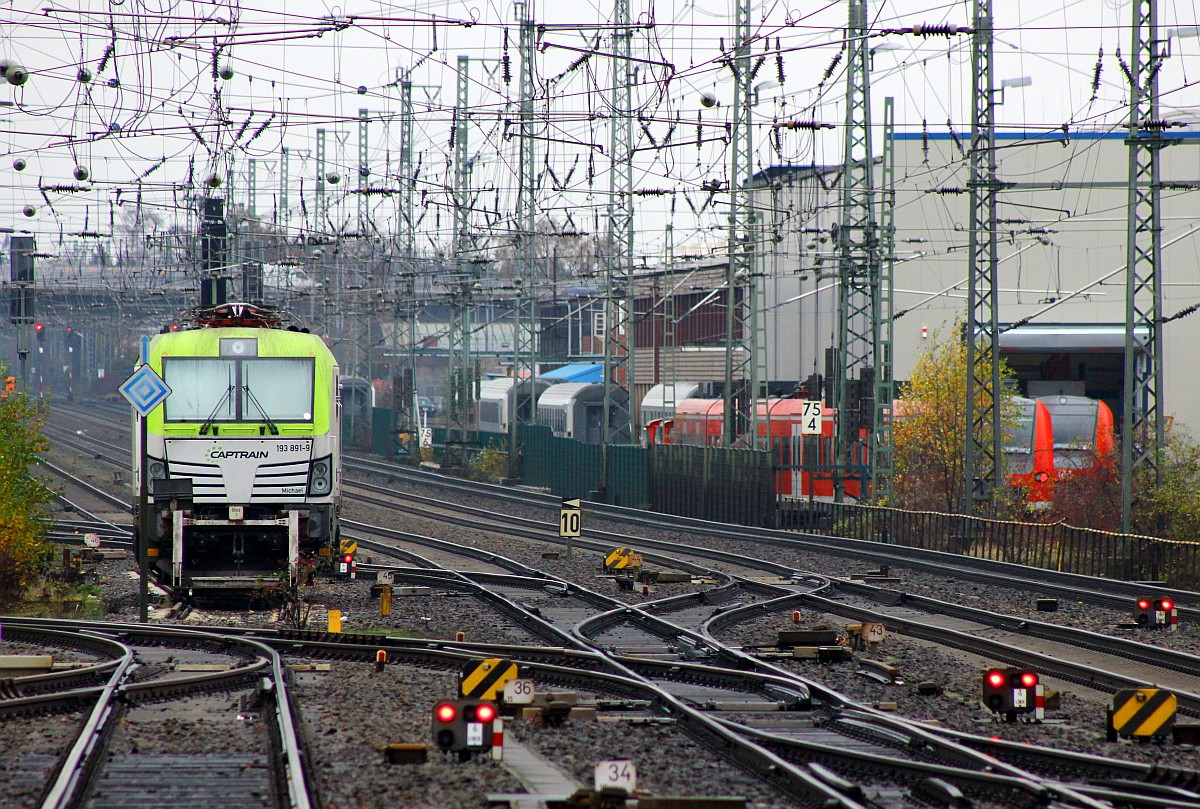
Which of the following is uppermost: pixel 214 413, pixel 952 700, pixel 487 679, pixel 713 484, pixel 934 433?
pixel 214 413

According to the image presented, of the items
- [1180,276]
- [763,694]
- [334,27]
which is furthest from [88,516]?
[1180,276]

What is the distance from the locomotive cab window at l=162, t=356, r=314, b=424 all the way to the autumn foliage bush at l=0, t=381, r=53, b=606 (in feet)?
14.3

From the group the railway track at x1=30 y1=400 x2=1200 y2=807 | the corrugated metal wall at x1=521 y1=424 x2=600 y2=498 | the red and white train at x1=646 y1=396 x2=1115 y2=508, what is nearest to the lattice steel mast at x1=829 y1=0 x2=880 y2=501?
the red and white train at x1=646 y1=396 x2=1115 y2=508

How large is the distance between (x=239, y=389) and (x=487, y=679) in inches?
326

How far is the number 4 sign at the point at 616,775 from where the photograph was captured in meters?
7.34

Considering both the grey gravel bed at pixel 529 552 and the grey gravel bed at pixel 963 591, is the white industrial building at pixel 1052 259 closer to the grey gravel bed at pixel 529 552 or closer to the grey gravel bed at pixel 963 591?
the grey gravel bed at pixel 529 552

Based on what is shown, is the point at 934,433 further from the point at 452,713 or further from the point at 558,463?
the point at 452,713

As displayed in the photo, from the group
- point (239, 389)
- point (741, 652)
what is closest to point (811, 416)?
point (239, 389)

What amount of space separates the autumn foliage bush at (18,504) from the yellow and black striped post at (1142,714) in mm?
14835

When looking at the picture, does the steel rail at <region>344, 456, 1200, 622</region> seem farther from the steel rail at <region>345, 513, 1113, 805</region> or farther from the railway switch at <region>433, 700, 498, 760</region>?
the railway switch at <region>433, 700, 498, 760</region>

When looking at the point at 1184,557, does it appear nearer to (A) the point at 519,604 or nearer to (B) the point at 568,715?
(A) the point at 519,604

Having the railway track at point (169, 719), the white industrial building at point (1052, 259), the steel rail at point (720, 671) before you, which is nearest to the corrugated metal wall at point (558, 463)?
the white industrial building at point (1052, 259)

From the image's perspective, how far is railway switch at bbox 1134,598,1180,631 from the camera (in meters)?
16.5

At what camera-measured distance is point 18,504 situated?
2088 centimetres
